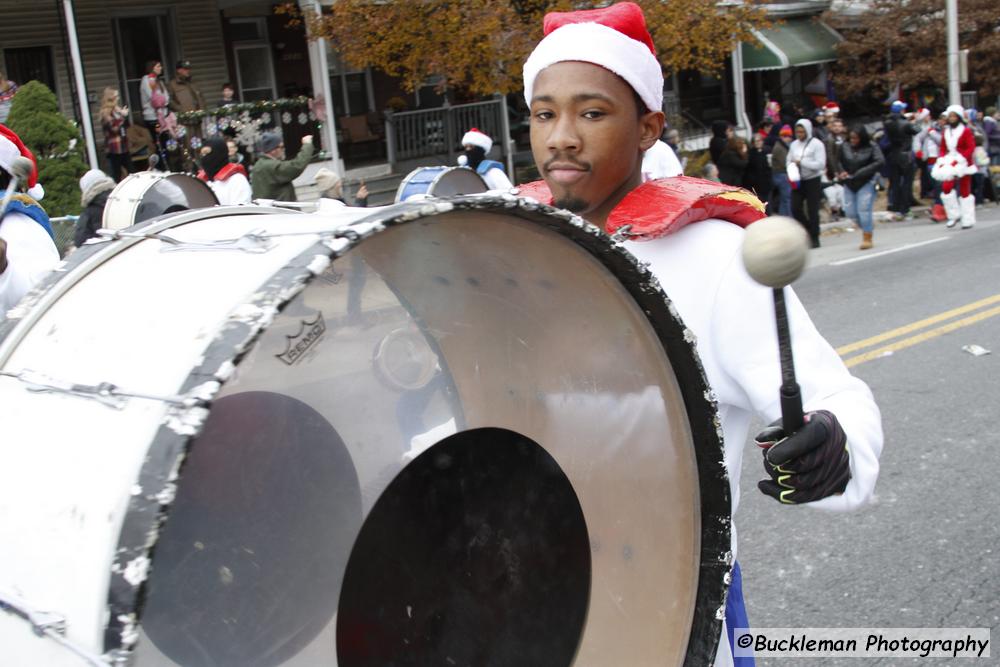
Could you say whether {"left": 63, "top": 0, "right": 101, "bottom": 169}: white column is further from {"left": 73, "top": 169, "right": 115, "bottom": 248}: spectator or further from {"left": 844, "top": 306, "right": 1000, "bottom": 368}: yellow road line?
{"left": 844, "top": 306, "right": 1000, "bottom": 368}: yellow road line

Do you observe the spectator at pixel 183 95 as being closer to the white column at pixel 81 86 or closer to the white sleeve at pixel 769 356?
the white column at pixel 81 86

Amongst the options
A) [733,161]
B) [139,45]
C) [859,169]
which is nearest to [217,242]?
[859,169]

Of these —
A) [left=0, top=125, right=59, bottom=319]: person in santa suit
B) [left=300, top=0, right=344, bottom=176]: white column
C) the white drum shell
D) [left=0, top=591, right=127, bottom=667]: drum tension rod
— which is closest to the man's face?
the white drum shell

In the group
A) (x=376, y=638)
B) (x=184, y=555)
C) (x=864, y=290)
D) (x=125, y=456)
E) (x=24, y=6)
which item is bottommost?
(x=864, y=290)

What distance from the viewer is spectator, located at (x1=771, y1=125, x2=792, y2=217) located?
49.3ft

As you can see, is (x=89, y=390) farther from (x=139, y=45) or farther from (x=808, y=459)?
(x=139, y=45)

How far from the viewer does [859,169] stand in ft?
47.0

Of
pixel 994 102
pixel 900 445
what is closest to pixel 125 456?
pixel 900 445

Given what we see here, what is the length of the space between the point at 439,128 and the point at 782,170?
6.48m

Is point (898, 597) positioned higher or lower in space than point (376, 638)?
lower

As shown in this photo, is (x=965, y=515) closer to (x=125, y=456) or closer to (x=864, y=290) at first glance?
Result: (x=125, y=456)

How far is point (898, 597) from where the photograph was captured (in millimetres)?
4227

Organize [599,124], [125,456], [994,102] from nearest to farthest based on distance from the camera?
[125,456]
[599,124]
[994,102]

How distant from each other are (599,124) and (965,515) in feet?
11.4
